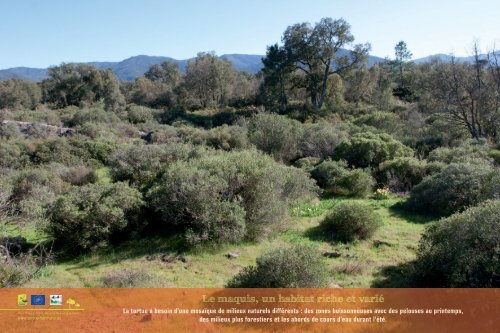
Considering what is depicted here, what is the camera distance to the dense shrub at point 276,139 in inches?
882

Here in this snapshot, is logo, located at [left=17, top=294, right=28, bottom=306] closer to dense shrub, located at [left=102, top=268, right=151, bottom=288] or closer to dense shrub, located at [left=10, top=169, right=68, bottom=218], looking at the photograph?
dense shrub, located at [left=102, top=268, right=151, bottom=288]

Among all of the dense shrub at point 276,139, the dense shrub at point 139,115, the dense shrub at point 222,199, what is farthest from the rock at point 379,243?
the dense shrub at point 139,115

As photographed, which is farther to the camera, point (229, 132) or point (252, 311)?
point (229, 132)

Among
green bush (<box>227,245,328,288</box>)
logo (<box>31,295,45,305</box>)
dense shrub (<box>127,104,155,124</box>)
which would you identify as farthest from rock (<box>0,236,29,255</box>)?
dense shrub (<box>127,104,155,124</box>)

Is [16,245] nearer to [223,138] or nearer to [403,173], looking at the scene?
[403,173]

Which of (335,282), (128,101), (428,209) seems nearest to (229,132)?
(428,209)

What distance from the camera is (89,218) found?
33.7 feet

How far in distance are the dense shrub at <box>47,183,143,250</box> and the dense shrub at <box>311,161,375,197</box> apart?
29.6 ft

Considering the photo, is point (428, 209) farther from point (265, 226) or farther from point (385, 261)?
point (265, 226)

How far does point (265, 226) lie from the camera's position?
1126cm

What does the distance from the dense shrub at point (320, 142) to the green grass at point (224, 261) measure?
10371 mm

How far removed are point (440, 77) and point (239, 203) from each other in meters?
24.3

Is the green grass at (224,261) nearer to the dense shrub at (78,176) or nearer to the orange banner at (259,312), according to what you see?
the orange banner at (259,312)

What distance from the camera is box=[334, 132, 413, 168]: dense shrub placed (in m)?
19.5
